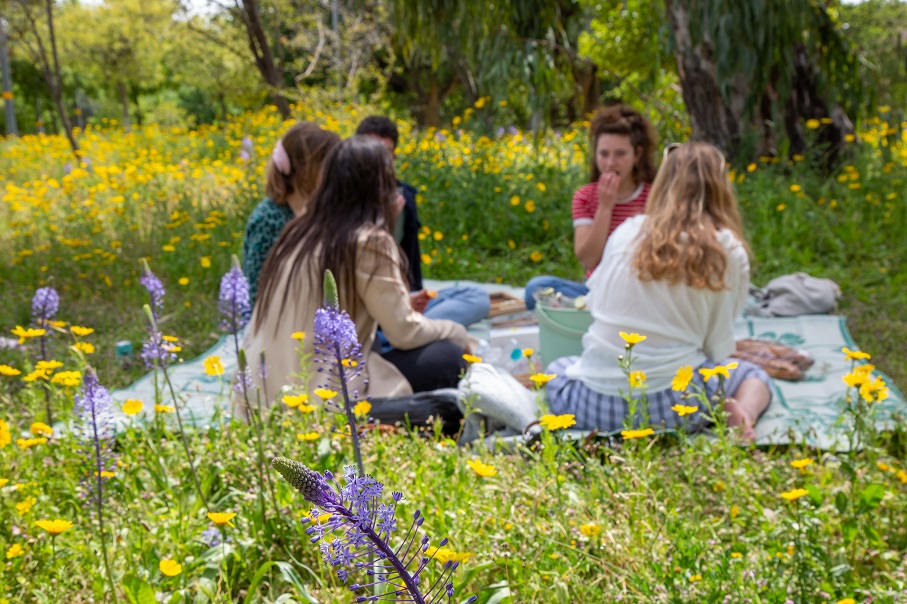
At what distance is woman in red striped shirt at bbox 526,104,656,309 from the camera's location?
14.0 ft

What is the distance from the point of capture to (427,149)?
24.6 feet

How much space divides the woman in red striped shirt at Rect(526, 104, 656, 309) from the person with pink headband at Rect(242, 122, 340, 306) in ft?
4.47

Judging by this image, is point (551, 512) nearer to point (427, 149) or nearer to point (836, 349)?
point (836, 349)

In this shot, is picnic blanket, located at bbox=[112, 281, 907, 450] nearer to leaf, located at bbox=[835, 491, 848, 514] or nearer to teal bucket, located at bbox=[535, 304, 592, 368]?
leaf, located at bbox=[835, 491, 848, 514]

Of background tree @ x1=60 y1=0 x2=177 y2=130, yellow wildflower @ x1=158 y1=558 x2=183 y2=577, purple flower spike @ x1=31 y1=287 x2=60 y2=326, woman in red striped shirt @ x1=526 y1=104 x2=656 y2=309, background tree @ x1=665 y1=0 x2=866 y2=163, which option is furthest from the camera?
background tree @ x1=60 y1=0 x2=177 y2=130

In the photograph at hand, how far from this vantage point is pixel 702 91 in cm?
710

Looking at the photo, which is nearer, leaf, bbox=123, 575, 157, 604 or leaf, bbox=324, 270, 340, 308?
leaf, bbox=324, 270, 340, 308

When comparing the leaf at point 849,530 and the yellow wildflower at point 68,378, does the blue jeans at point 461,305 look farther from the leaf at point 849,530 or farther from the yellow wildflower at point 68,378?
the leaf at point 849,530

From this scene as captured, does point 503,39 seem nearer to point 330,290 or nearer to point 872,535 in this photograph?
point 872,535

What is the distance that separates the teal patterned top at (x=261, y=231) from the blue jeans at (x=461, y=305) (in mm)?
1021

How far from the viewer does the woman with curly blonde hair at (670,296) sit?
300 cm

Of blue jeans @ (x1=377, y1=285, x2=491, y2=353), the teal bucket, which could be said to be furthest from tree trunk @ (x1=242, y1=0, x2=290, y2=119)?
the teal bucket

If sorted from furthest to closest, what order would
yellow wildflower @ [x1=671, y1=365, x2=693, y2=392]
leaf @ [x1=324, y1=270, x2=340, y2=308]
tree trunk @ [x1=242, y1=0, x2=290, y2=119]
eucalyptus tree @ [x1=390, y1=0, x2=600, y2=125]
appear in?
tree trunk @ [x1=242, y1=0, x2=290, y2=119]
eucalyptus tree @ [x1=390, y1=0, x2=600, y2=125]
yellow wildflower @ [x1=671, y1=365, x2=693, y2=392]
leaf @ [x1=324, y1=270, x2=340, y2=308]

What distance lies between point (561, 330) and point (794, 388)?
1077 mm
